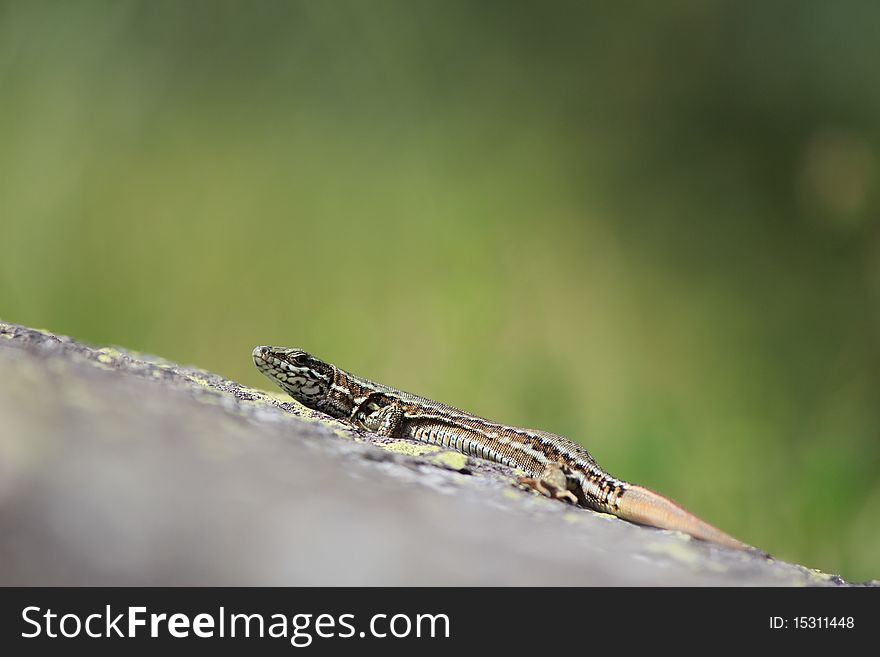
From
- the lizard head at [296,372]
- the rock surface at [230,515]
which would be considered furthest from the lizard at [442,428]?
the rock surface at [230,515]

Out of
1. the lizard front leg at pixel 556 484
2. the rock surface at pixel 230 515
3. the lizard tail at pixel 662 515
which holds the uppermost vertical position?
the lizard front leg at pixel 556 484

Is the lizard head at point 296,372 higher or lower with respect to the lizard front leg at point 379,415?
higher

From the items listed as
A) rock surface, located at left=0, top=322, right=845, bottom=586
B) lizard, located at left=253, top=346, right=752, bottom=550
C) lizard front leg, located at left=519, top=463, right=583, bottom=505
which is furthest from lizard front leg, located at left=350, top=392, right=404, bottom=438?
rock surface, located at left=0, top=322, right=845, bottom=586

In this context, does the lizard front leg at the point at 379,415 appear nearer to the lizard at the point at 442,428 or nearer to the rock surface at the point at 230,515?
the lizard at the point at 442,428

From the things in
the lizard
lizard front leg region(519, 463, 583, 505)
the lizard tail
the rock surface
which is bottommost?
the rock surface

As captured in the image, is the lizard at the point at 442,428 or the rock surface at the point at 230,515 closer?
the rock surface at the point at 230,515

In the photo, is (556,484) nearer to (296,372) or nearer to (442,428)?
(442,428)

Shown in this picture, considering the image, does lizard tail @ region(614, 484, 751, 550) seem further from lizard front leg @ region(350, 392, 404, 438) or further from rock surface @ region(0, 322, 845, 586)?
lizard front leg @ region(350, 392, 404, 438)

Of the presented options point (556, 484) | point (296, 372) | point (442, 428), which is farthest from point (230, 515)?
point (442, 428)
